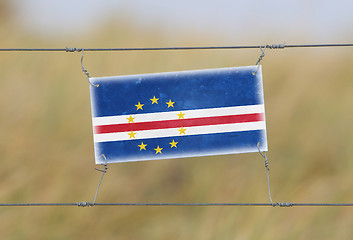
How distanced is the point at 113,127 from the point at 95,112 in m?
0.37

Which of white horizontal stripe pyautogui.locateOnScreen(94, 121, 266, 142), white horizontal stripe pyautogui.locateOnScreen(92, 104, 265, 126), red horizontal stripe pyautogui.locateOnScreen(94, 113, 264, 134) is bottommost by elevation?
white horizontal stripe pyautogui.locateOnScreen(94, 121, 266, 142)

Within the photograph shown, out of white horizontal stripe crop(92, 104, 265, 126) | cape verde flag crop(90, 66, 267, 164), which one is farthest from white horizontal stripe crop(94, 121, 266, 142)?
white horizontal stripe crop(92, 104, 265, 126)

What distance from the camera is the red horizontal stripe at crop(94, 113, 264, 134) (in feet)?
30.8

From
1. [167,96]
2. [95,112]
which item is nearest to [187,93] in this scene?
[167,96]

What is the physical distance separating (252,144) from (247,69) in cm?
118

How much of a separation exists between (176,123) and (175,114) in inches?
5.6

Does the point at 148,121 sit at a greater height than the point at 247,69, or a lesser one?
lesser

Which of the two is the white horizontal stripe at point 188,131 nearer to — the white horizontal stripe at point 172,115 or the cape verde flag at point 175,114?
the cape verde flag at point 175,114

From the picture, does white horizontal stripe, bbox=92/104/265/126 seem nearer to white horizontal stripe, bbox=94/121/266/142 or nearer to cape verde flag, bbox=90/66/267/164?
cape verde flag, bbox=90/66/267/164

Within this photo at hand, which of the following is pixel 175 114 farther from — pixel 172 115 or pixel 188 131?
pixel 188 131

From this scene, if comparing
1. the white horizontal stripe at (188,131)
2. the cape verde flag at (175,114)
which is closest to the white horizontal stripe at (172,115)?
the cape verde flag at (175,114)

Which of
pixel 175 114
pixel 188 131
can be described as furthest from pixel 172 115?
pixel 188 131

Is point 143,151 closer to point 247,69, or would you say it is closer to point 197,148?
point 197,148

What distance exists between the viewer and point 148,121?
31.0 ft
